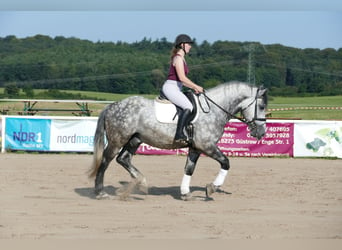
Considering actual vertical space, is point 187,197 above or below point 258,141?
below

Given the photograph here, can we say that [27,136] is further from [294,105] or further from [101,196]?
[294,105]

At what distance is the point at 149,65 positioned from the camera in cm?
1878

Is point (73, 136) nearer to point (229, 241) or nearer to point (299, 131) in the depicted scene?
point (299, 131)

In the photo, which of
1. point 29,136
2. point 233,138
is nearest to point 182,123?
point 233,138

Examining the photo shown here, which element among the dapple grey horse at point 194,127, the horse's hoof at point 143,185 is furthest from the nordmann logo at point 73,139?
the horse's hoof at point 143,185

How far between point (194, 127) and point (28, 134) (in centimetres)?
952

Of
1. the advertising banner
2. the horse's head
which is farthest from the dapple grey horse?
the advertising banner

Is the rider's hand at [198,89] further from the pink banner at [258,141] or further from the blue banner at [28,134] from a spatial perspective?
the blue banner at [28,134]

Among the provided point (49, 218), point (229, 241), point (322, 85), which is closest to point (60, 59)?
point (322, 85)

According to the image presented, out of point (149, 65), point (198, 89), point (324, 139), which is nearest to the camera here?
A: point (198, 89)

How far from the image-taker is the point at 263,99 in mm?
9617

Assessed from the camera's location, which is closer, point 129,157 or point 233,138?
point 129,157

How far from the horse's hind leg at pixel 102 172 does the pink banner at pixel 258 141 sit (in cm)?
747

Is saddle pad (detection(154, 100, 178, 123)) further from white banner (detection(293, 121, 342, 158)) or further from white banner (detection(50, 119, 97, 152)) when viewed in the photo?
white banner (detection(293, 121, 342, 158))
